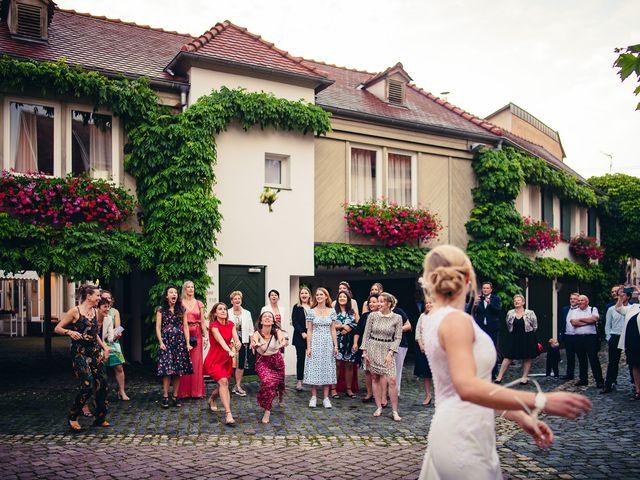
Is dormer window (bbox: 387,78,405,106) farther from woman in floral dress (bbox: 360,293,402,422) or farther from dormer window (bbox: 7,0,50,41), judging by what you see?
woman in floral dress (bbox: 360,293,402,422)

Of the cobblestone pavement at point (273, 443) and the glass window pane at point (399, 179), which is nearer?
the cobblestone pavement at point (273, 443)

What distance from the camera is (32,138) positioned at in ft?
42.3

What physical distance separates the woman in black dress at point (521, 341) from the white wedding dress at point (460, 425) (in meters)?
10.7

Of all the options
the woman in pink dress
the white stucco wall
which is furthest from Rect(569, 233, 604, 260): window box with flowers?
the woman in pink dress

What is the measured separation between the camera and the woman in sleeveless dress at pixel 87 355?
28.8ft

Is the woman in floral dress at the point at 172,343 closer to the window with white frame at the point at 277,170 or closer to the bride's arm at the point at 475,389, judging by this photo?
the window with white frame at the point at 277,170

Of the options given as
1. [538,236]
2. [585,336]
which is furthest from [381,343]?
[538,236]

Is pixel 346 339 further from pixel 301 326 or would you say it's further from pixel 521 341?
pixel 521 341

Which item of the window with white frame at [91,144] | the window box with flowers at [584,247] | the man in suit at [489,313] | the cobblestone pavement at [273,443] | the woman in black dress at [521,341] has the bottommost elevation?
the cobblestone pavement at [273,443]

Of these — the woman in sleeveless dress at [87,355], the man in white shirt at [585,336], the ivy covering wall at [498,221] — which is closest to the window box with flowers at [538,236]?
the ivy covering wall at [498,221]

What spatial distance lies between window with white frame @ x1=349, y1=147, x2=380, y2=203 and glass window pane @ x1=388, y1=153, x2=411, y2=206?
0.50m

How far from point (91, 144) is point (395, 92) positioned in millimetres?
9210

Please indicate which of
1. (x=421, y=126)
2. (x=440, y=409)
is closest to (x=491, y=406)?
(x=440, y=409)

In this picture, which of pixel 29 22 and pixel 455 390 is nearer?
pixel 455 390
